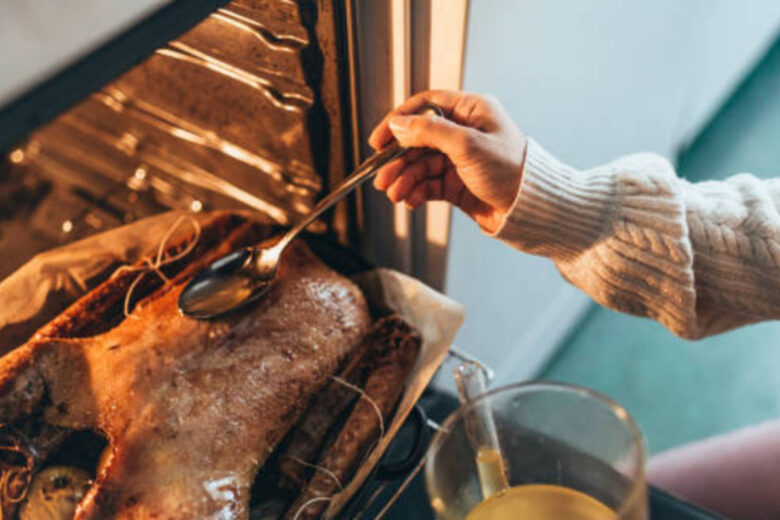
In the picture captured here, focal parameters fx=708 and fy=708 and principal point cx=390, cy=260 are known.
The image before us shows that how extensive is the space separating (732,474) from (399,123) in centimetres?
68

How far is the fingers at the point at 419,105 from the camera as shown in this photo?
27.9 inches

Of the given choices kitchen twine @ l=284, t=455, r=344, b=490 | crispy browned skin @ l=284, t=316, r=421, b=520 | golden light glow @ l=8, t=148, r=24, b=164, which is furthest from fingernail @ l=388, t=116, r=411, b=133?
golden light glow @ l=8, t=148, r=24, b=164

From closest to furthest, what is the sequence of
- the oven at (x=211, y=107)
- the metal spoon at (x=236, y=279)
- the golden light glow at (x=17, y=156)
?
the oven at (x=211, y=107)
the metal spoon at (x=236, y=279)
the golden light glow at (x=17, y=156)

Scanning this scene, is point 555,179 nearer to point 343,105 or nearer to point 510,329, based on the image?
point 343,105

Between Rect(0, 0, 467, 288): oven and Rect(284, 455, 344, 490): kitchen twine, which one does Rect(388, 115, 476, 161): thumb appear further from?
Rect(284, 455, 344, 490): kitchen twine

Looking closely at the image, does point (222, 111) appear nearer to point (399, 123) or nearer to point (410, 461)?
point (399, 123)

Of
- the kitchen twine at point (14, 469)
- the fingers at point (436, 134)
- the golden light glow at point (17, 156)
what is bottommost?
the golden light glow at point (17, 156)

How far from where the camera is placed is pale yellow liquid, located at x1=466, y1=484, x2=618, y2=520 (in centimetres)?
45

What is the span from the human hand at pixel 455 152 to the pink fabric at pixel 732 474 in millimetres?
478

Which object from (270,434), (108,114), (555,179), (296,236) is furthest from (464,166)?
(108,114)

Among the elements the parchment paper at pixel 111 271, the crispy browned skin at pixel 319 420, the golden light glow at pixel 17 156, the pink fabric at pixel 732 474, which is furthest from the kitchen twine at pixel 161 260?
the pink fabric at pixel 732 474

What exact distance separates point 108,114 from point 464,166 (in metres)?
0.66

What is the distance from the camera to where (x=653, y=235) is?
0.76 m

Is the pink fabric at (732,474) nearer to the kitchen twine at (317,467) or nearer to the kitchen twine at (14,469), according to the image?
the kitchen twine at (317,467)
